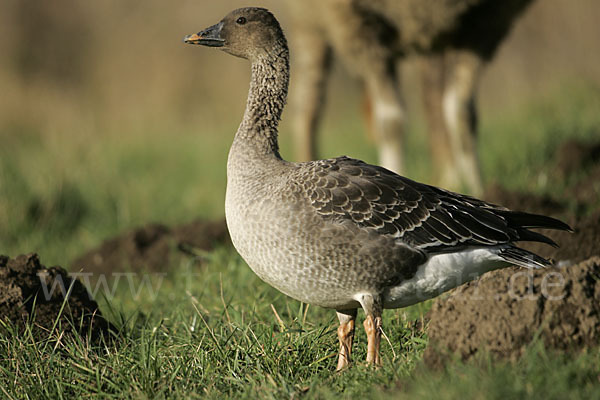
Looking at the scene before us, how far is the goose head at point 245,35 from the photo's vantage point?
14.9ft

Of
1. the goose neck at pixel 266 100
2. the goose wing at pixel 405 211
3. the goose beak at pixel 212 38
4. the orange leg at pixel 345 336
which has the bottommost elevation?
the orange leg at pixel 345 336

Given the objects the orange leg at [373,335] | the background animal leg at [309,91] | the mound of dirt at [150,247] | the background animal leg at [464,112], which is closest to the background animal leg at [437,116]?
the background animal leg at [464,112]

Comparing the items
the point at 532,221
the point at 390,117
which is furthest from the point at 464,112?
the point at 532,221

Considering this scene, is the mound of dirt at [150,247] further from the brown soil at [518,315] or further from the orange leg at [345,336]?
the brown soil at [518,315]

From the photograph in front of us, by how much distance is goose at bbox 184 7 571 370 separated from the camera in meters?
3.84

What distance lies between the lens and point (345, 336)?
407 centimetres

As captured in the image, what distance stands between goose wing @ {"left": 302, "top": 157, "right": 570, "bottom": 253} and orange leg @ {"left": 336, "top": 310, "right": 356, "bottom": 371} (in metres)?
Answer: 0.55

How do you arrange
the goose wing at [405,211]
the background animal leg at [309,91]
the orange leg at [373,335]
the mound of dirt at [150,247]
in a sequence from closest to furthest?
the orange leg at [373,335]
the goose wing at [405,211]
the mound of dirt at [150,247]
the background animal leg at [309,91]

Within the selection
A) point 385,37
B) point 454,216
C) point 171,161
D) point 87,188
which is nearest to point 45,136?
point 171,161

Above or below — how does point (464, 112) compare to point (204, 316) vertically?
above

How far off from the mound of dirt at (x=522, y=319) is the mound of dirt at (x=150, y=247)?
312 cm

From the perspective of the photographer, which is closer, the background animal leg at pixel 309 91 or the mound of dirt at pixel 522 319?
the mound of dirt at pixel 522 319

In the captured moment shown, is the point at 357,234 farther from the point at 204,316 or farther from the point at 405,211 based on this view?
the point at 204,316

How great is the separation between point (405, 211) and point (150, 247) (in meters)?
3.19
